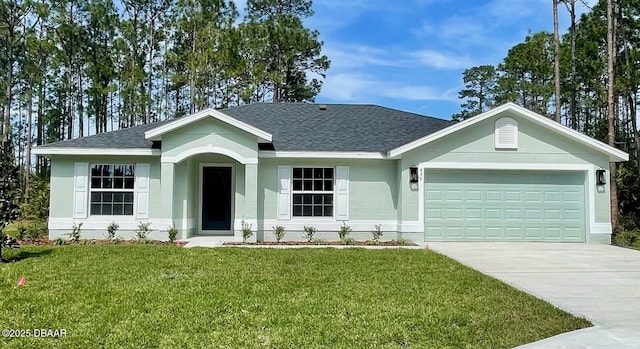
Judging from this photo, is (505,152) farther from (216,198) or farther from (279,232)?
(216,198)

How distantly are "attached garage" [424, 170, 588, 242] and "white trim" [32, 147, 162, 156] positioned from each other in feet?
26.2

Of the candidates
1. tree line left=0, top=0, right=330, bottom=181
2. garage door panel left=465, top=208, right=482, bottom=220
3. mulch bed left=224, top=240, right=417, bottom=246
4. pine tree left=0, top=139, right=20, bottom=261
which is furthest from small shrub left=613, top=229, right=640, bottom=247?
tree line left=0, top=0, right=330, bottom=181

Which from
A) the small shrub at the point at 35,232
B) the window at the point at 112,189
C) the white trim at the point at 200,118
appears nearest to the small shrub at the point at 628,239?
the white trim at the point at 200,118

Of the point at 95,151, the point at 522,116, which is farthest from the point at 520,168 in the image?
the point at 95,151

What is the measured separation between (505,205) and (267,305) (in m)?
9.83

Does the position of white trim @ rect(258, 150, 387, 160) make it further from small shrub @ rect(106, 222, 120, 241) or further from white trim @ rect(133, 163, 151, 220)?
small shrub @ rect(106, 222, 120, 241)

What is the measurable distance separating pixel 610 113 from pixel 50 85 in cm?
3323

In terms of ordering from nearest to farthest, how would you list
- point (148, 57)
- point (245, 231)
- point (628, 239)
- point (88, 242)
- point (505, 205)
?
1. point (88, 242)
2. point (245, 231)
3. point (505, 205)
4. point (628, 239)
5. point (148, 57)

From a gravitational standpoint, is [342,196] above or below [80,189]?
below

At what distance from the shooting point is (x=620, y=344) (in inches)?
175

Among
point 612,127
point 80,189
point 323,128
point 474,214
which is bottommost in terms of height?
point 474,214

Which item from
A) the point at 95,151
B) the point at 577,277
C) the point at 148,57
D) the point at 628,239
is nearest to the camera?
the point at 577,277

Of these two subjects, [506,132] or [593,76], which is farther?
[593,76]

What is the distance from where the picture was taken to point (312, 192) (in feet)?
45.4
